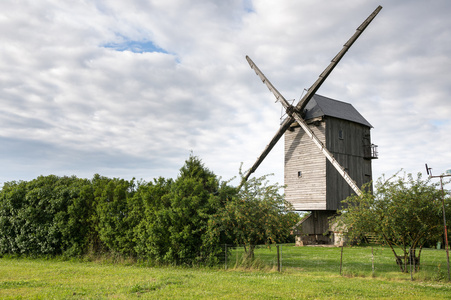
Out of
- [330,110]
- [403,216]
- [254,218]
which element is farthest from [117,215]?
[330,110]

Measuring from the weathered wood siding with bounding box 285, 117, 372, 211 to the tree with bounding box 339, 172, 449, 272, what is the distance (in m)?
12.7

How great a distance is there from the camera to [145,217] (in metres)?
18.4

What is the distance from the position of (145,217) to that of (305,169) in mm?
17286

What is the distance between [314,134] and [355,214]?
13249 mm

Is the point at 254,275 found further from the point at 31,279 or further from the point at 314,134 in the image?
the point at 314,134

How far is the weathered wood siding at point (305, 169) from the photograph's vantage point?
30438 millimetres

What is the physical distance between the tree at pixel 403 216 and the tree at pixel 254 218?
337 cm

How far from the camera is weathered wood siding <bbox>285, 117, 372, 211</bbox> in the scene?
30406 millimetres

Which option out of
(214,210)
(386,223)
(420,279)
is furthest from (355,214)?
(214,210)

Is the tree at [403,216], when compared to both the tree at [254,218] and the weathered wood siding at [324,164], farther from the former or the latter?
the weathered wood siding at [324,164]

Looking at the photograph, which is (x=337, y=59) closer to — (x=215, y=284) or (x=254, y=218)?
(x=254, y=218)

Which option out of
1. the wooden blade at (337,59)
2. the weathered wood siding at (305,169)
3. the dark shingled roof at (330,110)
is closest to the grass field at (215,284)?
the weathered wood siding at (305,169)

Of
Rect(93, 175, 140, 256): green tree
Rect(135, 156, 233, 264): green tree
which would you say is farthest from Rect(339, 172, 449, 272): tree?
Rect(93, 175, 140, 256): green tree

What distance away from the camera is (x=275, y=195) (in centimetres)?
1805
